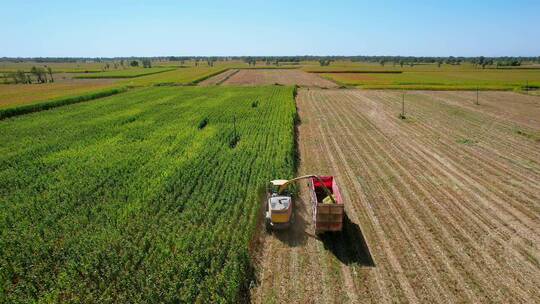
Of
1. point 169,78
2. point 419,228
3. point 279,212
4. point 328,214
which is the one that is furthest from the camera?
point 169,78

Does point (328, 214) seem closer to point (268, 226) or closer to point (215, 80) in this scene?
point (268, 226)

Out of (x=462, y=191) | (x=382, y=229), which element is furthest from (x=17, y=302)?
(x=462, y=191)

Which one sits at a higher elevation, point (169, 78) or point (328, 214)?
point (169, 78)

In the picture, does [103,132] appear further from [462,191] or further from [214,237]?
[462,191]

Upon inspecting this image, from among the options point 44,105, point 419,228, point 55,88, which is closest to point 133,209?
point 419,228

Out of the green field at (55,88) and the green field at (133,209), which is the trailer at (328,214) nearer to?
the green field at (133,209)

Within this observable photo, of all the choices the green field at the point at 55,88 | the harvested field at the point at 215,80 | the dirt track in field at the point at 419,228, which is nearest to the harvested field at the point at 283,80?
the harvested field at the point at 215,80

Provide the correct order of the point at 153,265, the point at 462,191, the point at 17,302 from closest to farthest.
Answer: the point at 17,302 → the point at 153,265 → the point at 462,191

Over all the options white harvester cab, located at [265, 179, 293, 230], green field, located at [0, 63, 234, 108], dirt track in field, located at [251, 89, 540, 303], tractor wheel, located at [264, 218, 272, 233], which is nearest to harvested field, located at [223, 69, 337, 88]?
green field, located at [0, 63, 234, 108]
